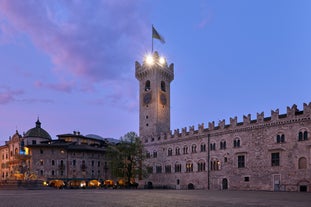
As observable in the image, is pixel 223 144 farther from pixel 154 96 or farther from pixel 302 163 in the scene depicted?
pixel 154 96

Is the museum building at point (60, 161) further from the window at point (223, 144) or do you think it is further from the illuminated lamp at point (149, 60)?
the window at point (223, 144)

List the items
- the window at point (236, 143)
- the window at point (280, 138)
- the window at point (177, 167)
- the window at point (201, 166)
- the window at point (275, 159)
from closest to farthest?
1. the window at point (280, 138)
2. the window at point (275, 159)
3. the window at point (236, 143)
4. the window at point (201, 166)
5. the window at point (177, 167)

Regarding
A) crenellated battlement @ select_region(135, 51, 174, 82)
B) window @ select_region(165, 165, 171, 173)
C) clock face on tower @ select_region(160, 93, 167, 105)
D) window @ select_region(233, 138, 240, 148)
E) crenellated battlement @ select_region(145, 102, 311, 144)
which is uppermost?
crenellated battlement @ select_region(135, 51, 174, 82)

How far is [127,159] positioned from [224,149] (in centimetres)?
1906

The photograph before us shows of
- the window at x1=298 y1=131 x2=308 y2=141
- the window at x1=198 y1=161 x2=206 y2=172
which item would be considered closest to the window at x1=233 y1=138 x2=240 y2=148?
the window at x1=198 y1=161 x2=206 y2=172

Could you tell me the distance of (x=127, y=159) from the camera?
61.7 meters

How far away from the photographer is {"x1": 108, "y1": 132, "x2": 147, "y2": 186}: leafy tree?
6009 centimetres

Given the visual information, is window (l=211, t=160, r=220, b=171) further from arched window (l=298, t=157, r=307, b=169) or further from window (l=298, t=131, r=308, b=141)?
window (l=298, t=131, r=308, b=141)

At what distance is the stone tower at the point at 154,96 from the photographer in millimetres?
74438

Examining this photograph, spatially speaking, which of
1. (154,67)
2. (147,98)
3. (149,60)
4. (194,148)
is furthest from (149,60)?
(194,148)

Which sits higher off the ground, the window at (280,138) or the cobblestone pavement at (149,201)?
the window at (280,138)

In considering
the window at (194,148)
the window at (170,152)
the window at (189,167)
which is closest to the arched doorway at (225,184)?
the window at (189,167)

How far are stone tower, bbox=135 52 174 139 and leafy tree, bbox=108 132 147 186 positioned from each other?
995 cm

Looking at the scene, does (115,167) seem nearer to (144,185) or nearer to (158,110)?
(144,185)
